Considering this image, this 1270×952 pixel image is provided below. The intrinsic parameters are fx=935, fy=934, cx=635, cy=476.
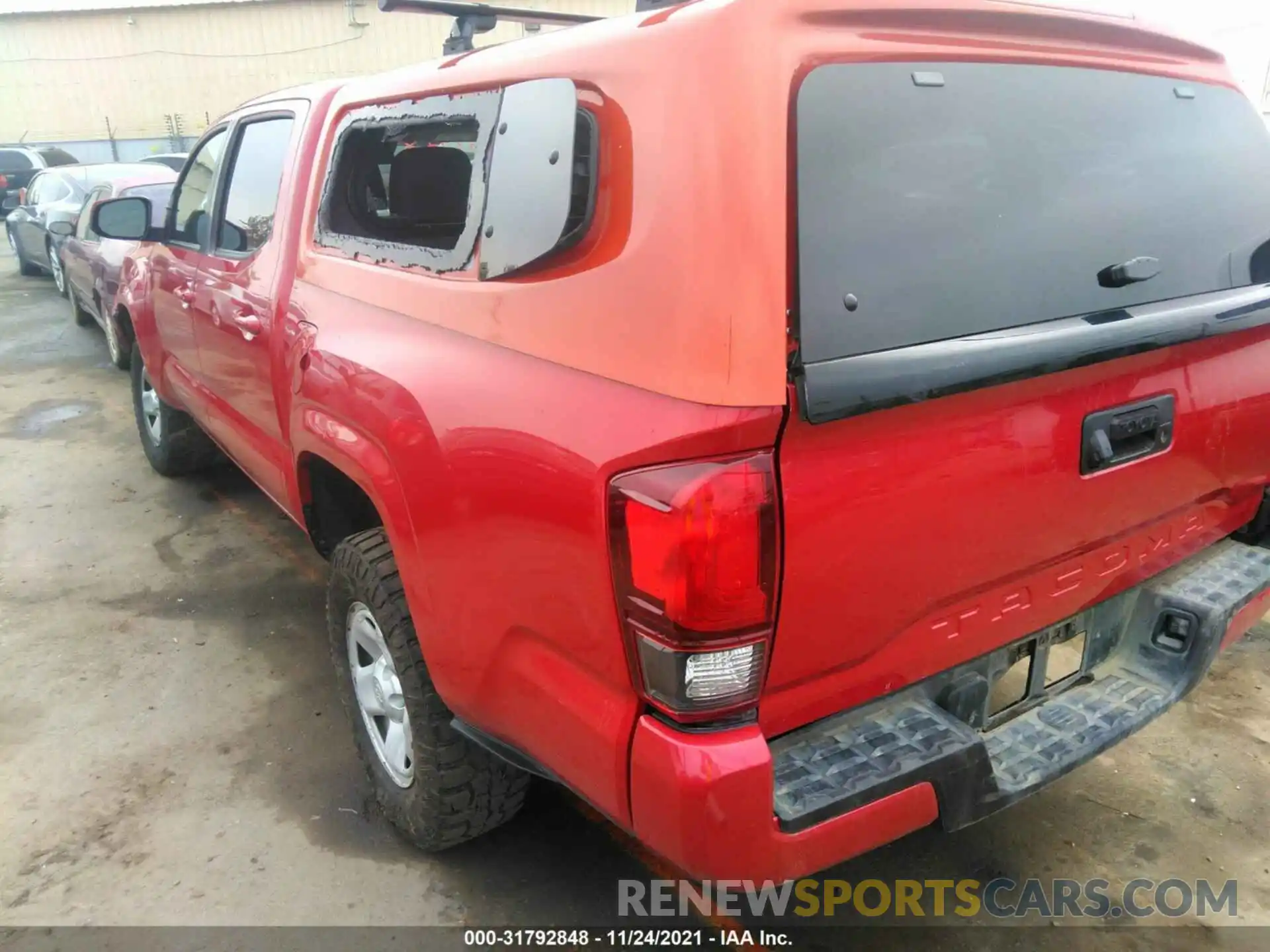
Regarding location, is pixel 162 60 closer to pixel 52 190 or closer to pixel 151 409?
pixel 52 190

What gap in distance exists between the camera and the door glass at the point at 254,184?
3197 millimetres

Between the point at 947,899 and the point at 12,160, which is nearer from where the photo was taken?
the point at 947,899

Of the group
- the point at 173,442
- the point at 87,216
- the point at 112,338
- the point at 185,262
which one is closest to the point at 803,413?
the point at 185,262

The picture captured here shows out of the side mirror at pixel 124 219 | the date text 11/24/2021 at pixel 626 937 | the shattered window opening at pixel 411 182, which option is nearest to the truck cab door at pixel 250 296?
the shattered window opening at pixel 411 182

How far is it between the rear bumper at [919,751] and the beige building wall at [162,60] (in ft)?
107

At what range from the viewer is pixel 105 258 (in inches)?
279

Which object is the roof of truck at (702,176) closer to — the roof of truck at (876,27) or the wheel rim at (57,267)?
the roof of truck at (876,27)

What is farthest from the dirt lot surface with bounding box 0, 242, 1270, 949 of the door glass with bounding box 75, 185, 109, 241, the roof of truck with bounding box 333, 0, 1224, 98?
the door glass with bounding box 75, 185, 109, 241

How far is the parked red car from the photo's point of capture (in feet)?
20.5

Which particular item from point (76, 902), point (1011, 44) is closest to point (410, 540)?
point (76, 902)

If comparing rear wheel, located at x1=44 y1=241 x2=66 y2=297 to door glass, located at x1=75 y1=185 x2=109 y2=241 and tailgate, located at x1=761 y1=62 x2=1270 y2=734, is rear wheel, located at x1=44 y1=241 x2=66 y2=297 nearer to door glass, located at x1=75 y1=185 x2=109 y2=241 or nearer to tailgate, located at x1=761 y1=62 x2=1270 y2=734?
door glass, located at x1=75 y1=185 x2=109 y2=241

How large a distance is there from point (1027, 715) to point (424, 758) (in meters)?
1.47

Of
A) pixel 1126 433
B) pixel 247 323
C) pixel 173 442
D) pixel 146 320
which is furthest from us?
pixel 173 442

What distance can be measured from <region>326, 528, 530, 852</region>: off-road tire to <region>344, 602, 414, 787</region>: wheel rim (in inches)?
1.8
